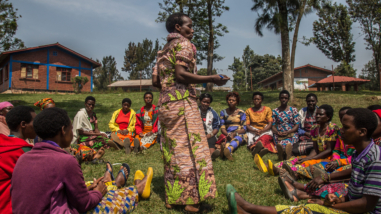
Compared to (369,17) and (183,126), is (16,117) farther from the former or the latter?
(369,17)

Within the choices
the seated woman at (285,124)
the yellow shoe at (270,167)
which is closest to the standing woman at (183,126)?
the yellow shoe at (270,167)

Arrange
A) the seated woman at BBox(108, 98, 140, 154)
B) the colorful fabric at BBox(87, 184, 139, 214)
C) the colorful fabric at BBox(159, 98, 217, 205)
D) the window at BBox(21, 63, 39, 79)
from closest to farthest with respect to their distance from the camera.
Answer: the colorful fabric at BBox(87, 184, 139, 214) < the colorful fabric at BBox(159, 98, 217, 205) < the seated woman at BBox(108, 98, 140, 154) < the window at BBox(21, 63, 39, 79)

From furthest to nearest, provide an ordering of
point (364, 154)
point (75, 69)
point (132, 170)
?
1. point (75, 69)
2. point (132, 170)
3. point (364, 154)

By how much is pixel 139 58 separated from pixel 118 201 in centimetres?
5618

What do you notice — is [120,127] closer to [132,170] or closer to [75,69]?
[132,170]

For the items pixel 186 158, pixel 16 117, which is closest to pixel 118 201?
pixel 186 158

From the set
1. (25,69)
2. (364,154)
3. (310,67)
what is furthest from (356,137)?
(310,67)

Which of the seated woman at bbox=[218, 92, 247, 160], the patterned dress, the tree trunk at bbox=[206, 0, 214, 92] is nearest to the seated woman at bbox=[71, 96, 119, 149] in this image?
the seated woman at bbox=[218, 92, 247, 160]

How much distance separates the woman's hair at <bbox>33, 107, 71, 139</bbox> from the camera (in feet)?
6.30

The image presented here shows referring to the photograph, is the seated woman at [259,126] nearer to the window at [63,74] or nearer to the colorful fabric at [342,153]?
the colorful fabric at [342,153]

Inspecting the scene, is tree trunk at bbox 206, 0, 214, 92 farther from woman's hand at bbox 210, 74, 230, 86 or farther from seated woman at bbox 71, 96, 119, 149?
woman's hand at bbox 210, 74, 230, 86

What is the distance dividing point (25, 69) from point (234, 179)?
2765 cm

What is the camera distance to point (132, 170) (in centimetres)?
445

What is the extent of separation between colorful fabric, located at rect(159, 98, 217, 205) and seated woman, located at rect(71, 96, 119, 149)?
3.62 metres
